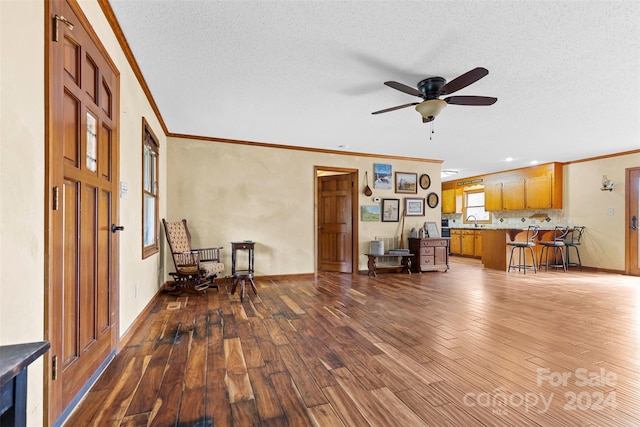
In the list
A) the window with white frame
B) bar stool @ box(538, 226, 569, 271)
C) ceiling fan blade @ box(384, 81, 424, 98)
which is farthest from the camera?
bar stool @ box(538, 226, 569, 271)

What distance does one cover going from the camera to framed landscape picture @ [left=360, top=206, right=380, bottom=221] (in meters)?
6.08

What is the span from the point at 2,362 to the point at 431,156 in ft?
21.7

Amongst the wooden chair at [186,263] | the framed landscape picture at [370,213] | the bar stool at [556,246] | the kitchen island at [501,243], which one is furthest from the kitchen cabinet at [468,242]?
the wooden chair at [186,263]

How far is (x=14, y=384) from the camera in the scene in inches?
28.5

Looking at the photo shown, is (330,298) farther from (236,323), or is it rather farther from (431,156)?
(431,156)

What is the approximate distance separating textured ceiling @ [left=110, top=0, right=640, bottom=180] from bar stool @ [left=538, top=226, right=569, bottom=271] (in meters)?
2.45

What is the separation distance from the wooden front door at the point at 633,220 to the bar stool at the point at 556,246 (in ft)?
3.14

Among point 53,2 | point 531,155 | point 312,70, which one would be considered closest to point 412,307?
point 312,70

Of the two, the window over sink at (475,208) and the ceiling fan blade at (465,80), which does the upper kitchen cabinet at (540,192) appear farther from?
the ceiling fan blade at (465,80)

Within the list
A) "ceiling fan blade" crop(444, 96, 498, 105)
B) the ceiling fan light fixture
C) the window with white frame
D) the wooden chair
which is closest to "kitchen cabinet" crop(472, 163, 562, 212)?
"ceiling fan blade" crop(444, 96, 498, 105)

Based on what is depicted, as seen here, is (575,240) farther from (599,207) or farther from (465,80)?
(465,80)

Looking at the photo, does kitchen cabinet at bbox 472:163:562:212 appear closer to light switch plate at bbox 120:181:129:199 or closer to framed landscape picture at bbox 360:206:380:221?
framed landscape picture at bbox 360:206:380:221

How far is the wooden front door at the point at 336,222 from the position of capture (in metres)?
6.11

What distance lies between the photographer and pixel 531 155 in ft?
20.2
